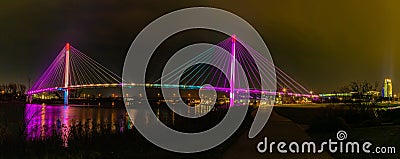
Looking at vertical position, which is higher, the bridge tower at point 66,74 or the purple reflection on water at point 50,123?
the bridge tower at point 66,74

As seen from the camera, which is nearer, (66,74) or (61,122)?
(61,122)

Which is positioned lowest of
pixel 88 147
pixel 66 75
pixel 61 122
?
pixel 61 122

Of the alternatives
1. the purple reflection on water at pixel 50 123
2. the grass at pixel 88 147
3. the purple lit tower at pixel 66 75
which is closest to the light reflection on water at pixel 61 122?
the purple reflection on water at pixel 50 123

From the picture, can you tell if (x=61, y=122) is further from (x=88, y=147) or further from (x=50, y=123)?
(x=88, y=147)

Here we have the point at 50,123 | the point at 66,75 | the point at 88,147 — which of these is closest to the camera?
the point at 88,147

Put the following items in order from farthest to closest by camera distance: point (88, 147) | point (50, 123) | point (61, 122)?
point (61, 122), point (50, 123), point (88, 147)

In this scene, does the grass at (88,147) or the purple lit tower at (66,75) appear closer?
the grass at (88,147)

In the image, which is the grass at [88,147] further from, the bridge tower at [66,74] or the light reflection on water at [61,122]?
the bridge tower at [66,74]

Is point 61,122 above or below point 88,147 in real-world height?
below

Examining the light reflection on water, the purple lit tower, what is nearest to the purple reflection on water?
the light reflection on water

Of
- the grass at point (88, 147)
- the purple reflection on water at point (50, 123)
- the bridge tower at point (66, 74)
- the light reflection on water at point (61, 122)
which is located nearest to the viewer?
the grass at point (88, 147)

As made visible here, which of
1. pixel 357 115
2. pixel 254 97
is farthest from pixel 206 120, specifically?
pixel 254 97

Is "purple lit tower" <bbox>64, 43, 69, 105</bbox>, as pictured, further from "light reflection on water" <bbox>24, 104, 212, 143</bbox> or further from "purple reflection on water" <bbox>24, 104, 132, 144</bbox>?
"purple reflection on water" <bbox>24, 104, 132, 144</bbox>

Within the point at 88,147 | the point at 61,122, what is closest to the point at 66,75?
the point at 61,122
